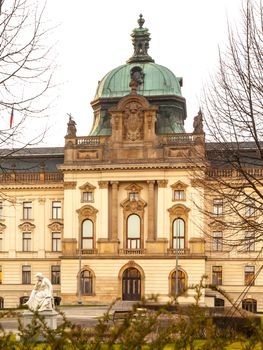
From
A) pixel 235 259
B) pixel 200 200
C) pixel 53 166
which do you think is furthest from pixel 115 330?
pixel 53 166

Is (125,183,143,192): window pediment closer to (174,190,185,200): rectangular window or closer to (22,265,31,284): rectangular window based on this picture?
(174,190,185,200): rectangular window

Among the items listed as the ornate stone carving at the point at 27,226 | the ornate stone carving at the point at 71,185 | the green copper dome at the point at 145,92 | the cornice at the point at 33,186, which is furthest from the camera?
the green copper dome at the point at 145,92

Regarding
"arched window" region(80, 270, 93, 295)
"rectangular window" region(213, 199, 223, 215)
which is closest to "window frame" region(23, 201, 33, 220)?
"arched window" region(80, 270, 93, 295)

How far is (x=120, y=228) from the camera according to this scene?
71.6 metres

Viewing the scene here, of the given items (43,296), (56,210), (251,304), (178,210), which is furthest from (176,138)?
(43,296)

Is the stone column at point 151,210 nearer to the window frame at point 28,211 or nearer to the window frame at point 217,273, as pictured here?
the window frame at point 217,273

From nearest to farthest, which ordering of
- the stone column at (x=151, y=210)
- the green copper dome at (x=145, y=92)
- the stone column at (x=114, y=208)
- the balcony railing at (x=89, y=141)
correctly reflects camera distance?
the stone column at (x=151, y=210) → the stone column at (x=114, y=208) → the balcony railing at (x=89, y=141) → the green copper dome at (x=145, y=92)

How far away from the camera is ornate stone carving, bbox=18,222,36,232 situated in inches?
2963

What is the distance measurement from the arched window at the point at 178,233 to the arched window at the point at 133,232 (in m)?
3.23

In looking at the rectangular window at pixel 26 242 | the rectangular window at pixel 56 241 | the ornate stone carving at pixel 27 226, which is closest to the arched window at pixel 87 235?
the rectangular window at pixel 56 241

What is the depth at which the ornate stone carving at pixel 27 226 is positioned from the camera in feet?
247

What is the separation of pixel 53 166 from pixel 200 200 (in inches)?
675

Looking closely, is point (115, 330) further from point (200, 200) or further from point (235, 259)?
point (235, 259)

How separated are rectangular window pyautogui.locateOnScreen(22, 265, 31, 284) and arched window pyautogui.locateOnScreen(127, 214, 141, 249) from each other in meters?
10.4
